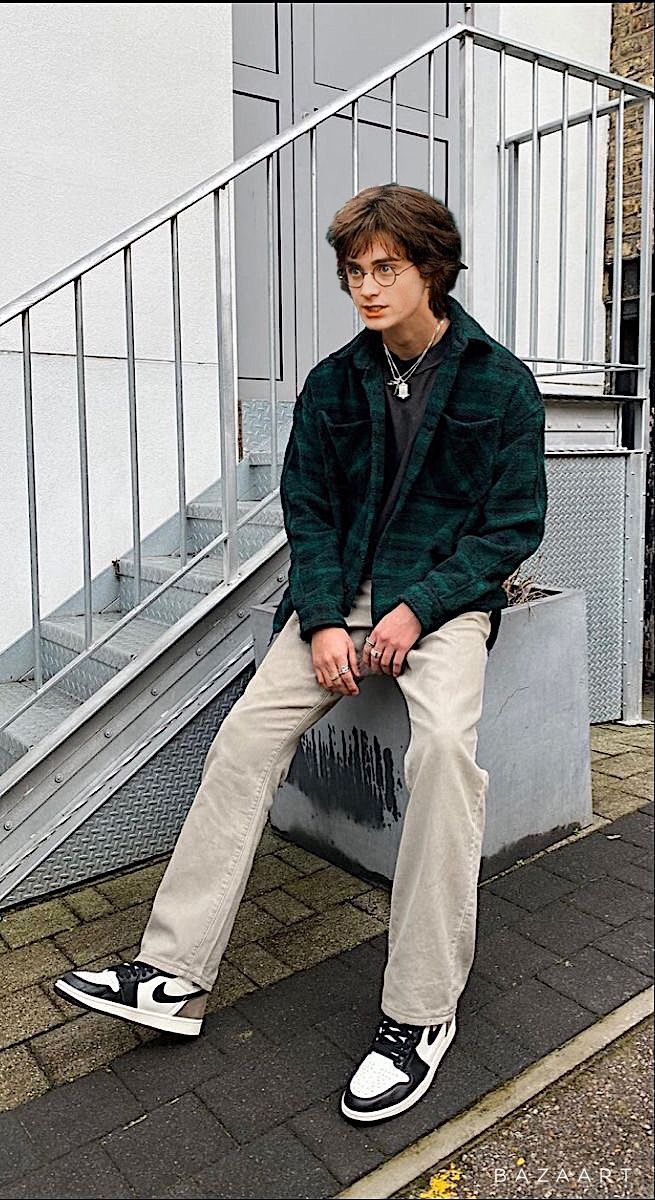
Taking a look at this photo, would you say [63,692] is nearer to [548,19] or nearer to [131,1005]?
[131,1005]

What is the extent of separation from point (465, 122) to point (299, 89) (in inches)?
56.8

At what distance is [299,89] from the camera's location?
12.6 ft

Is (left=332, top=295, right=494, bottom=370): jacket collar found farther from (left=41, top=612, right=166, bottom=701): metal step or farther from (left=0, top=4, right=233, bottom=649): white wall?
(left=0, top=4, right=233, bottom=649): white wall

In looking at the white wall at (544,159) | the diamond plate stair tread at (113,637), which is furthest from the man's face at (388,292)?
the white wall at (544,159)

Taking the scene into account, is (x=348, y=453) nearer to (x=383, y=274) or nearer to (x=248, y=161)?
(x=383, y=274)

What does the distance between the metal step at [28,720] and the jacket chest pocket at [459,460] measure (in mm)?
1148

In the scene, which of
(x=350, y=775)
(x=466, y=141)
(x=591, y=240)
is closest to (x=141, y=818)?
(x=350, y=775)

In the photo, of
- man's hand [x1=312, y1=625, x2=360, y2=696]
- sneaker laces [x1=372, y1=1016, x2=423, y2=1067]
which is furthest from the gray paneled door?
sneaker laces [x1=372, y1=1016, x2=423, y2=1067]

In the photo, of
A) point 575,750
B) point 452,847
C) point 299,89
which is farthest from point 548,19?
point 452,847

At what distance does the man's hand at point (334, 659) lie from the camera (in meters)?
1.81

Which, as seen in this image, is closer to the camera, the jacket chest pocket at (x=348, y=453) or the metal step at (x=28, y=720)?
the jacket chest pocket at (x=348, y=453)

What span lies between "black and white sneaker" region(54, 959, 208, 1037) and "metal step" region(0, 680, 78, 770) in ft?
2.56

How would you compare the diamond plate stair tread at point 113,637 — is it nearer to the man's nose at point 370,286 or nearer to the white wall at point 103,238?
the white wall at point 103,238

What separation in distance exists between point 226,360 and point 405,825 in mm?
1240
